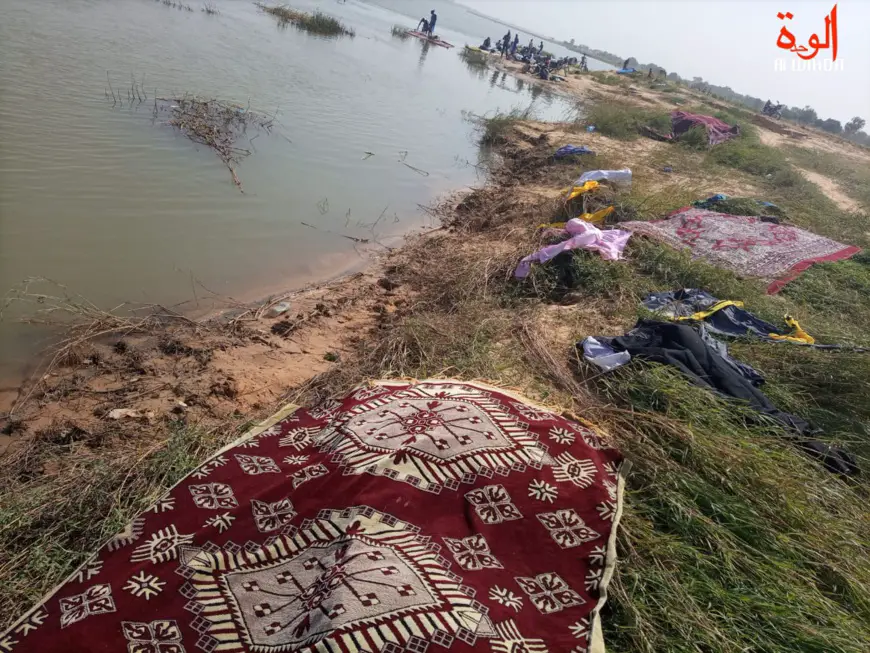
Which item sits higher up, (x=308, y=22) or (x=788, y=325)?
(x=308, y=22)

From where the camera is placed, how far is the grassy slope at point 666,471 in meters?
1.95

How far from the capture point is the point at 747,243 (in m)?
6.12

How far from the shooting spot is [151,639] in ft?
5.08

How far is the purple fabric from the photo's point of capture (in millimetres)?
13617

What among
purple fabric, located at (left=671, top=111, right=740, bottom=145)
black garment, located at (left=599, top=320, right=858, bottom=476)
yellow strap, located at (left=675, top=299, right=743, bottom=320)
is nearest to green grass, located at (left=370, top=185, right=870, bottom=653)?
black garment, located at (left=599, top=320, right=858, bottom=476)

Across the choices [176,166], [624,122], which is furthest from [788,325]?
[624,122]

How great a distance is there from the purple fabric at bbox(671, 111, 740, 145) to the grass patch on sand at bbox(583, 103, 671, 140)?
0.89 feet

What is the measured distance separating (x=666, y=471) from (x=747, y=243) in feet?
16.0

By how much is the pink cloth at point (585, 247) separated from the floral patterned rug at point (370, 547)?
3.08m

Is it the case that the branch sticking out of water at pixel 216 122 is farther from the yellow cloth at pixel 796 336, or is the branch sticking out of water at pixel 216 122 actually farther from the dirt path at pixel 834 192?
the dirt path at pixel 834 192

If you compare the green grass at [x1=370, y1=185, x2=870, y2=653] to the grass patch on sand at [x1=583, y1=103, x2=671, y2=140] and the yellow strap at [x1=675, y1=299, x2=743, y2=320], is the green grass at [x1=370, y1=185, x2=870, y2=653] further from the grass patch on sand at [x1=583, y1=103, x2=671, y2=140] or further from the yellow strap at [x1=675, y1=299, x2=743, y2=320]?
the grass patch on sand at [x1=583, y1=103, x2=671, y2=140]

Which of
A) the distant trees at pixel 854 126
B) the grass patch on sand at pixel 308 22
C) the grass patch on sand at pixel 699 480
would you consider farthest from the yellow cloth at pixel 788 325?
the distant trees at pixel 854 126

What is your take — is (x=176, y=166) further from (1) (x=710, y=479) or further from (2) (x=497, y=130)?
(2) (x=497, y=130)

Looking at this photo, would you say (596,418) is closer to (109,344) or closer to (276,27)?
(109,344)
